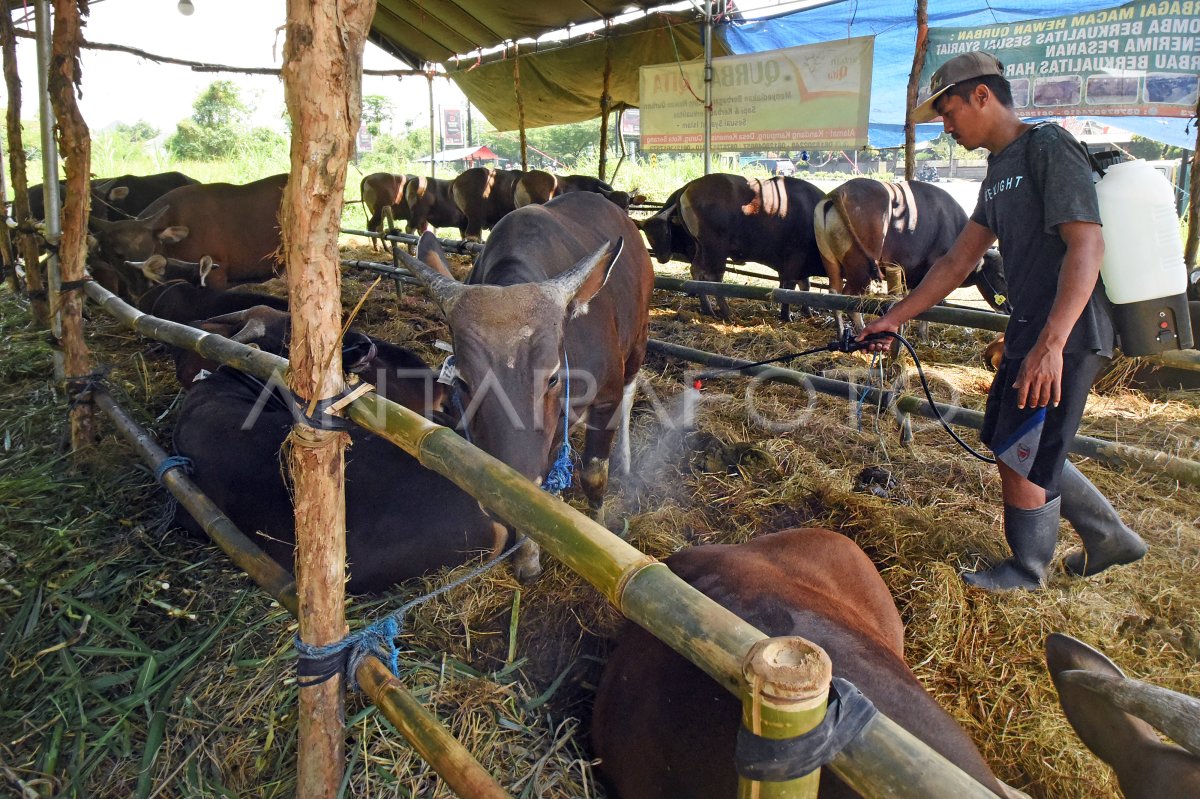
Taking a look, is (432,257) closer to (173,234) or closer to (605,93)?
(173,234)

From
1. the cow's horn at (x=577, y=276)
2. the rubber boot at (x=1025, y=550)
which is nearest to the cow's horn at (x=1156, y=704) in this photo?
the rubber boot at (x=1025, y=550)

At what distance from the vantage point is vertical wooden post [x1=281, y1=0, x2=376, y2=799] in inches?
65.7

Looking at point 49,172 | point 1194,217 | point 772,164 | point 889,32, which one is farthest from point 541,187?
point 772,164

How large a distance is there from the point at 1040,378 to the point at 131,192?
486 inches

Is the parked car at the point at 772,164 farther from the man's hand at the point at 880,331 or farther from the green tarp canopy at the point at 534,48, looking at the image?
the man's hand at the point at 880,331

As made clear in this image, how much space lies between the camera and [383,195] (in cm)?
1472

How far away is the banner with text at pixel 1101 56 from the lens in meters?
6.55

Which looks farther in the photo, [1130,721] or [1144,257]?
[1144,257]

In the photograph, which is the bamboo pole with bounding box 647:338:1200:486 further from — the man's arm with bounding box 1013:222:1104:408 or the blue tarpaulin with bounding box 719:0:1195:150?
the blue tarpaulin with bounding box 719:0:1195:150

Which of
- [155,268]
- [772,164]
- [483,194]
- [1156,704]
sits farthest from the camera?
[772,164]

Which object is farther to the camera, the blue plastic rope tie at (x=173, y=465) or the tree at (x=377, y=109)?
the tree at (x=377, y=109)

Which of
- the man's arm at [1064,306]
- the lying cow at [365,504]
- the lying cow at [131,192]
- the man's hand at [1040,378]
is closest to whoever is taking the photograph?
the man's arm at [1064,306]

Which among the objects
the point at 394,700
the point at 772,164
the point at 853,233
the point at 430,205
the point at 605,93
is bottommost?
the point at 394,700

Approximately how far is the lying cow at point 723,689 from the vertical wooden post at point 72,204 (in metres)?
3.82
